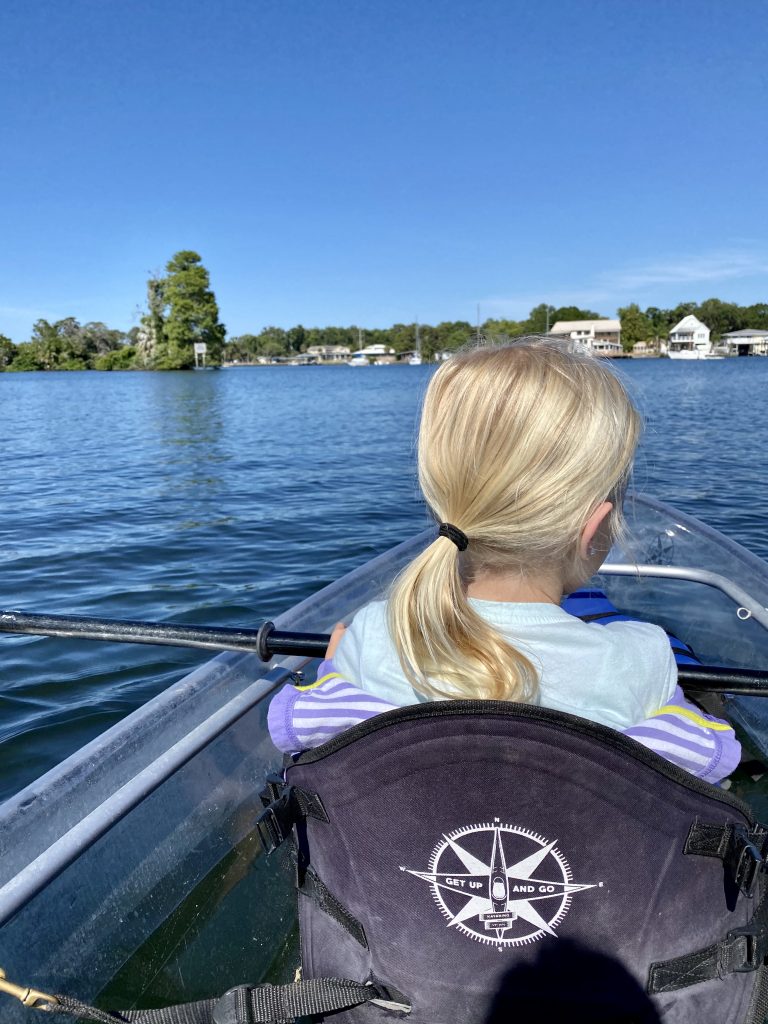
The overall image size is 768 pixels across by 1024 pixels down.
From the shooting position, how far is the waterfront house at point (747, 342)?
123250mm

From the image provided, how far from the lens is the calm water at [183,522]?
14.0 ft

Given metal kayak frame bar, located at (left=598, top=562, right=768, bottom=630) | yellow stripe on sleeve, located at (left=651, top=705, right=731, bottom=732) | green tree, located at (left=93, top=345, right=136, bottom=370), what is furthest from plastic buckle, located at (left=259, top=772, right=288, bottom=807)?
green tree, located at (left=93, top=345, right=136, bottom=370)

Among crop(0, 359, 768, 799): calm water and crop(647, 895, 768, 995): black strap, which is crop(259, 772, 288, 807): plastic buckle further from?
crop(0, 359, 768, 799): calm water

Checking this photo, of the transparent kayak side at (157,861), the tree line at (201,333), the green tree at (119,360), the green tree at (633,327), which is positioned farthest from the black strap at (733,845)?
the green tree at (633,327)

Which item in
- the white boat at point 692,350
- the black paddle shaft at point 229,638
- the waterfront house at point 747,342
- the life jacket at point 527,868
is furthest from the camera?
the waterfront house at point 747,342

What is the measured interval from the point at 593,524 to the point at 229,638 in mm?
1207

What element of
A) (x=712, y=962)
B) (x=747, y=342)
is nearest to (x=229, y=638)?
(x=712, y=962)

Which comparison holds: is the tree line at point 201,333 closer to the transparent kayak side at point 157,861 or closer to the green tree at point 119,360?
the green tree at point 119,360

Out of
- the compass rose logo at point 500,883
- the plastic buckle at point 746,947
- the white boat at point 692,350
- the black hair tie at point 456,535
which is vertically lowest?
the plastic buckle at point 746,947

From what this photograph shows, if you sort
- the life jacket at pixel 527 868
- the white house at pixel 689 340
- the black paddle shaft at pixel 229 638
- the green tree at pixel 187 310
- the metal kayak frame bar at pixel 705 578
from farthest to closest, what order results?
1. the white house at pixel 689 340
2. the green tree at pixel 187 310
3. the metal kayak frame bar at pixel 705 578
4. the black paddle shaft at pixel 229 638
5. the life jacket at pixel 527 868

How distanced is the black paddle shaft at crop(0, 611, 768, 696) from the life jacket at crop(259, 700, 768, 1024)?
528 millimetres

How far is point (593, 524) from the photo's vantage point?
1.23 meters

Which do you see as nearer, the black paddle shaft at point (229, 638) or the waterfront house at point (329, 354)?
the black paddle shaft at point (229, 638)

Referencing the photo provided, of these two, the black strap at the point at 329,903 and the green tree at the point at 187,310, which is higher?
the green tree at the point at 187,310
